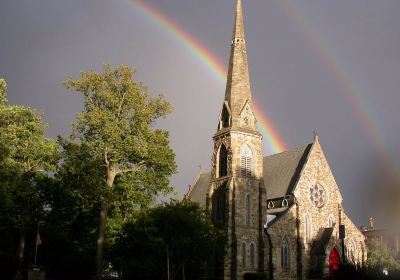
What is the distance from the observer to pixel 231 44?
6144cm

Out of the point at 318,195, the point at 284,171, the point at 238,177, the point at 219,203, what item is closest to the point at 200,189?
the point at 284,171

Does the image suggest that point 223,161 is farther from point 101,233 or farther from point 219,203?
point 101,233

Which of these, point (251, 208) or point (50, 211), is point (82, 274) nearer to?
point (50, 211)

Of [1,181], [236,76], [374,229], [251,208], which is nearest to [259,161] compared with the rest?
[251,208]

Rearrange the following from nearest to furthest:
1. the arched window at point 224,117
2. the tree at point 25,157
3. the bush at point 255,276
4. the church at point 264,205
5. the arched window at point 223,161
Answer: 1. the tree at point 25,157
2. the bush at point 255,276
3. the church at point 264,205
4. the arched window at point 223,161
5. the arched window at point 224,117

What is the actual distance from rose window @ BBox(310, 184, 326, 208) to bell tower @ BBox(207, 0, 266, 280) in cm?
689

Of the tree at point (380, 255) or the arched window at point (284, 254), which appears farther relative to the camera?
the tree at point (380, 255)

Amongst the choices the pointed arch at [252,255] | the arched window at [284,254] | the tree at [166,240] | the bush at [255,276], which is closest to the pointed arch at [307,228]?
the arched window at [284,254]

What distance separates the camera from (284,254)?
54625 mm

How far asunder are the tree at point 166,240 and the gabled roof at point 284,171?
718 inches

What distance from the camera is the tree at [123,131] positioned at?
4397cm

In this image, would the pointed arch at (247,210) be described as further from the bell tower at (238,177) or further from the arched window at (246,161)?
the arched window at (246,161)

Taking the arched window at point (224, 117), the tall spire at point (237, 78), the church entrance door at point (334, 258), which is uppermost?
the tall spire at point (237, 78)

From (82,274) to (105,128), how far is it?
49.7ft
